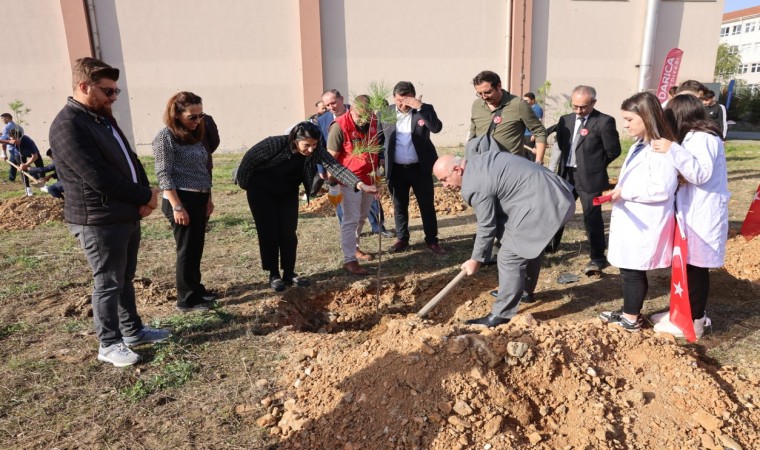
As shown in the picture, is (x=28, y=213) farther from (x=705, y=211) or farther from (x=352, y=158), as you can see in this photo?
(x=705, y=211)

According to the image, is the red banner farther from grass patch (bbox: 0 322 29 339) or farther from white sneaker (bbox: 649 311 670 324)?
grass patch (bbox: 0 322 29 339)

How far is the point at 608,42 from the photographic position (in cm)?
1485

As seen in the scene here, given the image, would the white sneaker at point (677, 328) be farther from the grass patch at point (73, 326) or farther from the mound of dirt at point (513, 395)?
the grass patch at point (73, 326)

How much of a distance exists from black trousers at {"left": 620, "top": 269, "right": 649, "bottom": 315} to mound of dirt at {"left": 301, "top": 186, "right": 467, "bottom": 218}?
421 centimetres

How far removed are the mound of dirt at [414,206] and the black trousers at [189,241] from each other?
11.7 feet

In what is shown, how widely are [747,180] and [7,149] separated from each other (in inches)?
580

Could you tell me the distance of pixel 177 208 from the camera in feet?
11.6

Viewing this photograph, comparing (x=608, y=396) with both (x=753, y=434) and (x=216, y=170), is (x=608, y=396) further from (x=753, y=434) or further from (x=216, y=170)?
(x=216, y=170)

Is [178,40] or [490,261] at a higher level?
[178,40]

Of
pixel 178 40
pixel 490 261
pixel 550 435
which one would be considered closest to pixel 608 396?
pixel 550 435

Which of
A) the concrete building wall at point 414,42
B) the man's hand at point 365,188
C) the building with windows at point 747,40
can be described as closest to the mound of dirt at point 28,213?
the man's hand at point 365,188

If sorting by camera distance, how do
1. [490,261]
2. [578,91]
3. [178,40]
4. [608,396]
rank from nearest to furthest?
[608,396], [578,91], [490,261], [178,40]

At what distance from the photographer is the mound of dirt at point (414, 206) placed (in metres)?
7.56

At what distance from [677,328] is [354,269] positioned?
2780 millimetres
